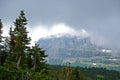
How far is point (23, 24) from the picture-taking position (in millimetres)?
60875

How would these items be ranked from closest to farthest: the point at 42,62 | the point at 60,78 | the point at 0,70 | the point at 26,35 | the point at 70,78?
1. the point at 0,70
2. the point at 42,62
3. the point at 26,35
4. the point at 70,78
5. the point at 60,78

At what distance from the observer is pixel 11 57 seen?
5509 cm

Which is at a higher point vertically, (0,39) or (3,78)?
(0,39)

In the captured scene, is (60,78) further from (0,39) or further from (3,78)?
(3,78)

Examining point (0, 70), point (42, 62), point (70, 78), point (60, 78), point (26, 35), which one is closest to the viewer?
point (0, 70)

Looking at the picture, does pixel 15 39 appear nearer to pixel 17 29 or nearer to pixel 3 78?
pixel 17 29

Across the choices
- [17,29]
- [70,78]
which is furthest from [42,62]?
[70,78]

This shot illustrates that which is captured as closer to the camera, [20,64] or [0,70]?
[0,70]

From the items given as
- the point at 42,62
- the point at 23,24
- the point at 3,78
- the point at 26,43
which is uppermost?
the point at 23,24

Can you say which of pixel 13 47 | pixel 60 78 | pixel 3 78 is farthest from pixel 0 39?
pixel 60 78

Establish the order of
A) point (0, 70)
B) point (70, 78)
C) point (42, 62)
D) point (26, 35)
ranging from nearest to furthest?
point (0, 70), point (42, 62), point (26, 35), point (70, 78)

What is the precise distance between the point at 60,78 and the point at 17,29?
92.0 metres

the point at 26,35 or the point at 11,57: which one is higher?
the point at 26,35

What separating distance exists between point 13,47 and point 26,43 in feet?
10.3
